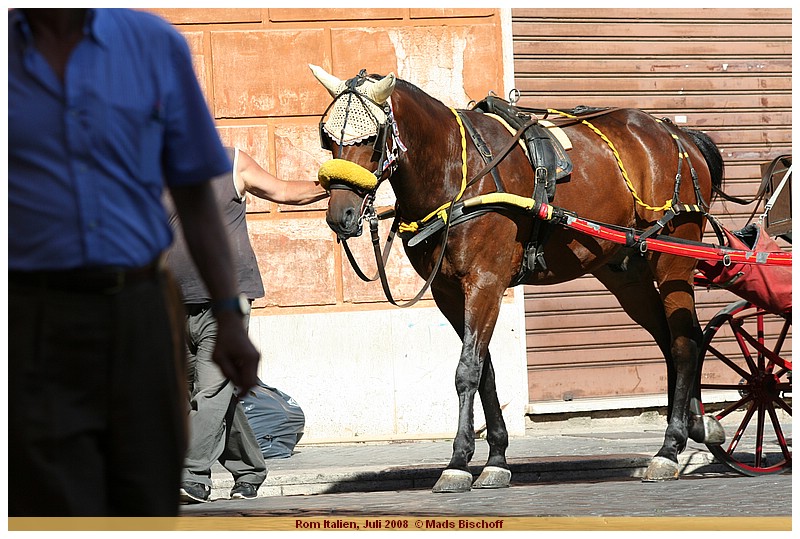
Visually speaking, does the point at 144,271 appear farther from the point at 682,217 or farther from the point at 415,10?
the point at 415,10

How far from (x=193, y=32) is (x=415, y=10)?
159 cm

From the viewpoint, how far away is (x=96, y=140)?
2436 millimetres

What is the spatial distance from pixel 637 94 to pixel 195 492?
17.1 ft

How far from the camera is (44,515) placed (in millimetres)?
2467

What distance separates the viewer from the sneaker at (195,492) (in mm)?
6418

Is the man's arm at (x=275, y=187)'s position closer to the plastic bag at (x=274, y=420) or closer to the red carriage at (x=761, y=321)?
the red carriage at (x=761, y=321)

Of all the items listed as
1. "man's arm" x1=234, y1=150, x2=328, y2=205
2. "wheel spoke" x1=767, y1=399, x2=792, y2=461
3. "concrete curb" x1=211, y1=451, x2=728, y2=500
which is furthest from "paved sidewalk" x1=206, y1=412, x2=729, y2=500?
"man's arm" x1=234, y1=150, x2=328, y2=205

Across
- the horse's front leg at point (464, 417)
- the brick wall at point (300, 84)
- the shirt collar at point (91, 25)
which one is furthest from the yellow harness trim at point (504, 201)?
the shirt collar at point (91, 25)

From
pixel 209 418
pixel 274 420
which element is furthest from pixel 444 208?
pixel 274 420

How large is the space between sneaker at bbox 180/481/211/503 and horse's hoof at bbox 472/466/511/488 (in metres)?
1.36

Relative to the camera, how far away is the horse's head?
6.02 metres

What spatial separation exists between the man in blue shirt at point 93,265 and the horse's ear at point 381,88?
3619 mm

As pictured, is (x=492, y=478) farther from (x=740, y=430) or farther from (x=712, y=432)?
(x=740, y=430)

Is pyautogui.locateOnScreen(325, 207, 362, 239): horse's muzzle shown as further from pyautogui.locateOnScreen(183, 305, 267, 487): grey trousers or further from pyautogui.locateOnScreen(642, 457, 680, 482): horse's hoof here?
pyautogui.locateOnScreen(642, 457, 680, 482): horse's hoof
